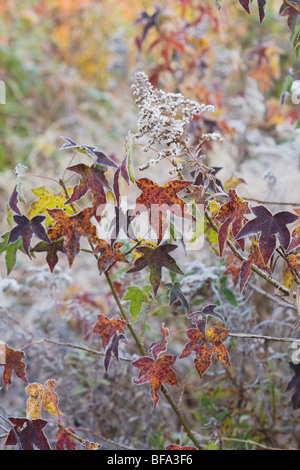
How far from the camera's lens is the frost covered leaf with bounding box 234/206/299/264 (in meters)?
0.77

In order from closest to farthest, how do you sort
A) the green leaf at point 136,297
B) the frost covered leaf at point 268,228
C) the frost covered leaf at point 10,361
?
1. the frost covered leaf at point 268,228
2. the frost covered leaf at point 10,361
3. the green leaf at point 136,297

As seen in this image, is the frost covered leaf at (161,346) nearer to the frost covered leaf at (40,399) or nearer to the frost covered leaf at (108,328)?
the frost covered leaf at (108,328)

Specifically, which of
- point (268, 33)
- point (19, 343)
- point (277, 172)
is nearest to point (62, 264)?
point (19, 343)

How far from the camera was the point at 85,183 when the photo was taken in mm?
789

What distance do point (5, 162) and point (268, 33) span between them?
2.58 m

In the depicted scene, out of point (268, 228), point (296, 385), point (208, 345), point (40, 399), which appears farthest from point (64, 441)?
point (268, 228)

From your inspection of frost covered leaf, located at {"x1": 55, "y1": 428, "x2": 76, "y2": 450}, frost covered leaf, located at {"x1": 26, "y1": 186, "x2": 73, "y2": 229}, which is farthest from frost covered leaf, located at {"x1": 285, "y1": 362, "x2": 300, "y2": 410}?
frost covered leaf, located at {"x1": 26, "y1": 186, "x2": 73, "y2": 229}

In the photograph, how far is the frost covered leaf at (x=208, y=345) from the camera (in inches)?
33.7

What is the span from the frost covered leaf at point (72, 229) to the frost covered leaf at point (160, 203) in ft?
0.28

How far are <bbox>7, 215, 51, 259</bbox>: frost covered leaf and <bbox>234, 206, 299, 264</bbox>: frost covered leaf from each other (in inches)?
12.2

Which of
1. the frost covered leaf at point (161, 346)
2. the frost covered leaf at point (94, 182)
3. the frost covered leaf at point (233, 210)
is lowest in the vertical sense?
the frost covered leaf at point (161, 346)

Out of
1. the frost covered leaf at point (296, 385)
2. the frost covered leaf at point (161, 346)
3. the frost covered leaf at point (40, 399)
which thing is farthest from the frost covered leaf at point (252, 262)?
the frost covered leaf at point (40, 399)

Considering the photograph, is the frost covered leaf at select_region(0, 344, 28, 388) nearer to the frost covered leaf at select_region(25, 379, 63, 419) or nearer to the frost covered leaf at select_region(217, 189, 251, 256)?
the frost covered leaf at select_region(25, 379, 63, 419)
